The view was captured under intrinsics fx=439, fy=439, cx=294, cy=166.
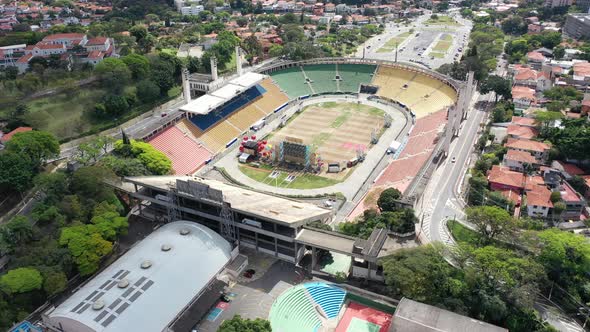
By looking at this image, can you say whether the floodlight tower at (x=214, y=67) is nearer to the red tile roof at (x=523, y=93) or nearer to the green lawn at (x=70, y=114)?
the green lawn at (x=70, y=114)

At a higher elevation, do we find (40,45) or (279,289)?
(40,45)

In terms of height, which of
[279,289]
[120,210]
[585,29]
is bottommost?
[279,289]

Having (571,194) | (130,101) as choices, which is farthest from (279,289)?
(130,101)

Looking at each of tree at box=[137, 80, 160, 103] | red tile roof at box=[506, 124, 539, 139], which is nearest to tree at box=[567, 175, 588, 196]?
red tile roof at box=[506, 124, 539, 139]

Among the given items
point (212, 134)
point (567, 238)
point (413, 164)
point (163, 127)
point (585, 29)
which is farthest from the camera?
point (585, 29)

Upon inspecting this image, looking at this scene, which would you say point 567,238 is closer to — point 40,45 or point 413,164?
point 413,164

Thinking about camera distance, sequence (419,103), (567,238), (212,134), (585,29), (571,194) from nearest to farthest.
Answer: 1. (567,238)
2. (571,194)
3. (212,134)
4. (419,103)
5. (585,29)

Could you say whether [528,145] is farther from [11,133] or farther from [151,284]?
[11,133]
